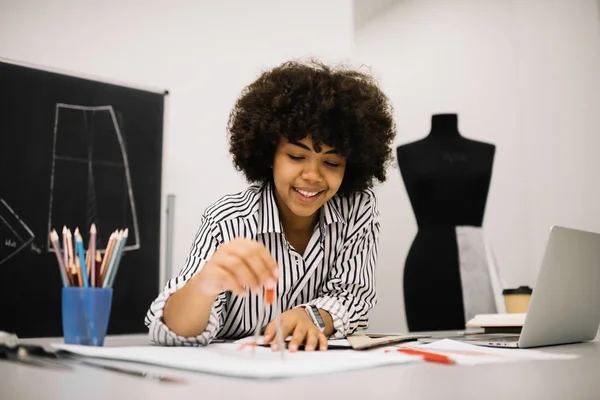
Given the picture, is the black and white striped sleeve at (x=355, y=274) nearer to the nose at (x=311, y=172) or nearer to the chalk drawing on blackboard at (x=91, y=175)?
the nose at (x=311, y=172)

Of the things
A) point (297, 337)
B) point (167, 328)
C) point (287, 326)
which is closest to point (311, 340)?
point (297, 337)

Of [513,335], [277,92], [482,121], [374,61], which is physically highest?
[374,61]

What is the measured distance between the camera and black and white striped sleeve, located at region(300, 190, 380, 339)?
1.15 metres

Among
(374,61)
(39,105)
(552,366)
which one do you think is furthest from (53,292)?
(374,61)

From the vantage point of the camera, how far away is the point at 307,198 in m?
1.13

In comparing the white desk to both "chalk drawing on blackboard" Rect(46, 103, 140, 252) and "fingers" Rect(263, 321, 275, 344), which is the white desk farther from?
"chalk drawing on blackboard" Rect(46, 103, 140, 252)

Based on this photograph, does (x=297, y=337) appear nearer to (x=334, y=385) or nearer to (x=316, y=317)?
(x=316, y=317)

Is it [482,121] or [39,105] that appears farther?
[482,121]

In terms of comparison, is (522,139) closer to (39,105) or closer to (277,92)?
(277,92)

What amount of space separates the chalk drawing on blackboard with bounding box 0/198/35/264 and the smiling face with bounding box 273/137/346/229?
3.47 ft

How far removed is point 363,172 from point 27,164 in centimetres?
117

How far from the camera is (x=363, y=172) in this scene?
4.35 feet

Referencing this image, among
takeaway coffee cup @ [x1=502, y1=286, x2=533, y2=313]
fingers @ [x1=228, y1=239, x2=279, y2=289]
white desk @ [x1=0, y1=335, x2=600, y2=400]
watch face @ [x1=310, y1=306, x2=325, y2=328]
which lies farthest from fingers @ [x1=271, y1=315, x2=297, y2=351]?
takeaway coffee cup @ [x1=502, y1=286, x2=533, y2=313]

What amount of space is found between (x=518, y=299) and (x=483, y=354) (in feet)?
2.29
